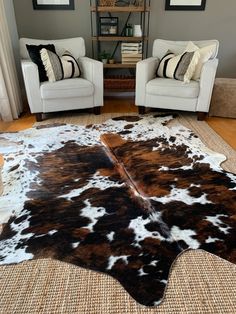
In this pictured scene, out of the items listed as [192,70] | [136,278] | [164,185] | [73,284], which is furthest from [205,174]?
[192,70]

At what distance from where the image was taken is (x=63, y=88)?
281 centimetres

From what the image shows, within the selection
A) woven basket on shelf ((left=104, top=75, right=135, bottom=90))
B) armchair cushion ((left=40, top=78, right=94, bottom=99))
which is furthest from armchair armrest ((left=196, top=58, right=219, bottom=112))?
armchair cushion ((left=40, top=78, right=94, bottom=99))

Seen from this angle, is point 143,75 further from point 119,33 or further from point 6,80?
point 6,80

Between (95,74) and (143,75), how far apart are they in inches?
22.2

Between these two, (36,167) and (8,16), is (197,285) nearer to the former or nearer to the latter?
(36,167)

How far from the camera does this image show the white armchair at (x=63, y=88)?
2764 mm

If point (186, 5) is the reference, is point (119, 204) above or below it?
below

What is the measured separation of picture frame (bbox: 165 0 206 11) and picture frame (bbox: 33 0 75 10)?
1373 mm

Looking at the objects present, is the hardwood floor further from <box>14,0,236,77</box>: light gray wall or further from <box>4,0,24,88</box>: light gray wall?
<box>14,0,236,77</box>: light gray wall

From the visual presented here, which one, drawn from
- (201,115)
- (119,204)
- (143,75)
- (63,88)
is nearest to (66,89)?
(63,88)

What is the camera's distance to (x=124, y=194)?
1.71 m

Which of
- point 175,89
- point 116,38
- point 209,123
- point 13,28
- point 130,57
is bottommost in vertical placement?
point 209,123

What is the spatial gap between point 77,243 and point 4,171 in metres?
1.00

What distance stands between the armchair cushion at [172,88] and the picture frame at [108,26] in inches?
43.2
